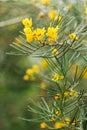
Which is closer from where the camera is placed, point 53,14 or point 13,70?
point 53,14

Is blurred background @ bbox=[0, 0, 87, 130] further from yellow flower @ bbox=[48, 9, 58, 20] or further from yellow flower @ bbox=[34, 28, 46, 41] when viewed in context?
yellow flower @ bbox=[34, 28, 46, 41]

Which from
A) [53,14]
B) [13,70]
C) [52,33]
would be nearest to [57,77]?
[52,33]

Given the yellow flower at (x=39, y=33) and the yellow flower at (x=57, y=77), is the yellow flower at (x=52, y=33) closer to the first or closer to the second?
the yellow flower at (x=39, y=33)

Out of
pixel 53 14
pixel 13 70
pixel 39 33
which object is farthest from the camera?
pixel 13 70

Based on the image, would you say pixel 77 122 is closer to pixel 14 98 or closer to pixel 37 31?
pixel 37 31

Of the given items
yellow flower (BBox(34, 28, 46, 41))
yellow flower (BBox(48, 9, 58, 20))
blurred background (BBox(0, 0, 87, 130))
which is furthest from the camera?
blurred background (BBox(0, 0, 87, 130))

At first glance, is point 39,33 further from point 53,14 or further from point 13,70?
point 13,70

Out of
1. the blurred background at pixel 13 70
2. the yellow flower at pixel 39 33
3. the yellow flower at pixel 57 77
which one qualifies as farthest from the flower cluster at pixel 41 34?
the blurred background at pixel 13 70

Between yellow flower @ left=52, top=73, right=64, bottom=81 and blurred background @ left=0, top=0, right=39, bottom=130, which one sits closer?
yellow flower @ left=52, top=73, right=64, bottom=81

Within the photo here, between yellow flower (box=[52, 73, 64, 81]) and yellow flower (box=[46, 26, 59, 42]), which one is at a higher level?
yellow flower (box=[46, 26, 59, 42])

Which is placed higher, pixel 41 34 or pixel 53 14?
pixel 53 14

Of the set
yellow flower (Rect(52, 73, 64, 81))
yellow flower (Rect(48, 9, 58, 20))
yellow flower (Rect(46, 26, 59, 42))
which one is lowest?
yellow flower (Rect(52, 73, 64, 81))

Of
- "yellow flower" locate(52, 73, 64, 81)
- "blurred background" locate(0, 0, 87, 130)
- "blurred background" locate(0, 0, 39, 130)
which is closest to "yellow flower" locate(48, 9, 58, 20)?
"blurred background" locate(0, 0, 87, 130)
